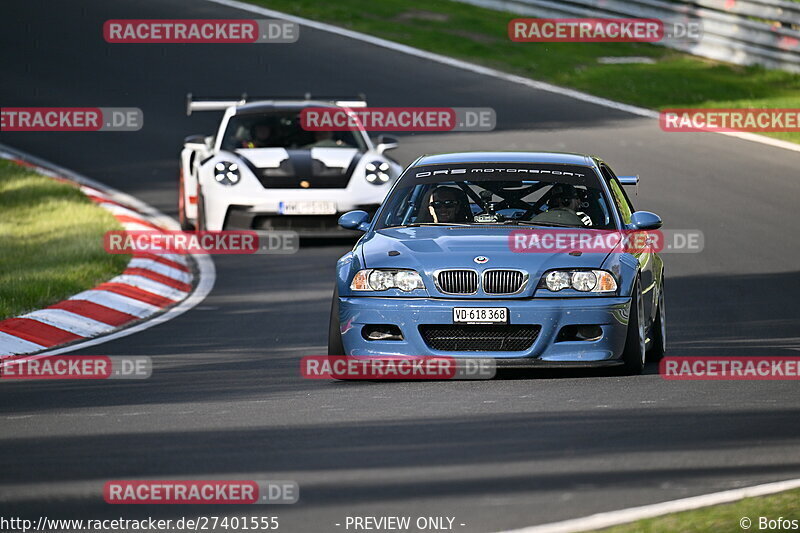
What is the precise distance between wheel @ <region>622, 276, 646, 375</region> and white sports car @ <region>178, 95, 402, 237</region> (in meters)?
7.21

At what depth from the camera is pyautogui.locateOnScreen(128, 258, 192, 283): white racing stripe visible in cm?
1527

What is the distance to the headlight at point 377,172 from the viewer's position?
16953 millimetres

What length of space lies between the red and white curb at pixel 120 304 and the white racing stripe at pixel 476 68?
29.2ft

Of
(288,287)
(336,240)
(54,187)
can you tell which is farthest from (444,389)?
(54,187)

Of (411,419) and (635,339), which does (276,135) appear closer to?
(635,339)

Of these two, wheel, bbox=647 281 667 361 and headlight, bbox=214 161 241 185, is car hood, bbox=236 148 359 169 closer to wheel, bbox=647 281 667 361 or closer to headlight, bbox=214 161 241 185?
headlight, bbox=214 161 241 185

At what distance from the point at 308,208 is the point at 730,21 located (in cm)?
1266

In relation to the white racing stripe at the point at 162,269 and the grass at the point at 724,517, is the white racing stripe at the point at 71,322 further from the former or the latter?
the grass at the point at 724,517

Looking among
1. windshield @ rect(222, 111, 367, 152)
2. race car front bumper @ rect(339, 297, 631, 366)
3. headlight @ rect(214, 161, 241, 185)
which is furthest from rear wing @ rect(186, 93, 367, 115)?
race car front bumper @ rect(339, 297, 631, 366)

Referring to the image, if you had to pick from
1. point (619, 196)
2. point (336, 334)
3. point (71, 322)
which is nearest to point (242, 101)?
point (71, 322)

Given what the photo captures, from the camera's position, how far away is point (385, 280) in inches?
375

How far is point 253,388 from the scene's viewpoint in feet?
31.1

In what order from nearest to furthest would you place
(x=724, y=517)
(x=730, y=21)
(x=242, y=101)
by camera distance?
(x=724, y=517) → (x=242, y=101) → (x=730, y=21)

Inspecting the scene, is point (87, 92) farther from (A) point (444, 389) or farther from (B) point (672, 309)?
(A) point (444, 389)
